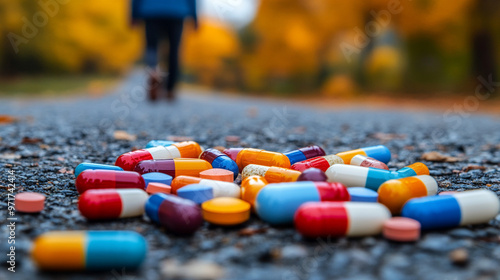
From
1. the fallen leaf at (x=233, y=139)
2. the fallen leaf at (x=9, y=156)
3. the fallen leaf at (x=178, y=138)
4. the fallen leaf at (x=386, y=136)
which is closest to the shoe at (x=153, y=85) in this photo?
the fallen leaf at (x=178, y=138)

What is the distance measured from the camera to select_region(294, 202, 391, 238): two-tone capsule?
1581 millimetres

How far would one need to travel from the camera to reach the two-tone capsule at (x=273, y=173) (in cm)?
209

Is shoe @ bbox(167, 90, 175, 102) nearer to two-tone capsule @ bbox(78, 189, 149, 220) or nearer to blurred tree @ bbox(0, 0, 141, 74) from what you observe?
two-tone capsule @ bbox(78, 189, 149, 220)

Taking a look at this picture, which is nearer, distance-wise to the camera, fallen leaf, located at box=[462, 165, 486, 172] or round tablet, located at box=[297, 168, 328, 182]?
round tablet, located at box=[297, 168, 328, 182]

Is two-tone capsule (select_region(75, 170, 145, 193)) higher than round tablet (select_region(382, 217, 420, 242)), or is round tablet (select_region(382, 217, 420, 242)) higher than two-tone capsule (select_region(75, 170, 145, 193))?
two-tone capsule (select_region(75, 170, 145, 193))

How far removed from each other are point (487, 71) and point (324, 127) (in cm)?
1239

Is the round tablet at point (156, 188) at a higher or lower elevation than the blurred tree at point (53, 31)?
lower

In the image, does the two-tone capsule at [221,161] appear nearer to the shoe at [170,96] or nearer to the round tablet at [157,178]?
the round tablet at [157,178]

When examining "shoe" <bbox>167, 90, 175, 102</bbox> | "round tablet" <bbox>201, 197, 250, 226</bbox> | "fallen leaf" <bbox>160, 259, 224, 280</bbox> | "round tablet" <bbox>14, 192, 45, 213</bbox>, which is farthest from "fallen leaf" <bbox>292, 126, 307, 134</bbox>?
"shoe" <bbox>167, 90, 175, 102</bbox>

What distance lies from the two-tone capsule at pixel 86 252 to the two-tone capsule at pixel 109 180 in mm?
653

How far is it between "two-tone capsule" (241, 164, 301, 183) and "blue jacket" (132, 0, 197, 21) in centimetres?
498

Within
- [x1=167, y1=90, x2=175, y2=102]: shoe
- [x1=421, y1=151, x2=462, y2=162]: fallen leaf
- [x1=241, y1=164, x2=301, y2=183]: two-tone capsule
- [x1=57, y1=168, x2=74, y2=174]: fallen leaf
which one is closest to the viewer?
[x1=241, y1=164, x2=301, y2=183]: two-tone capsule

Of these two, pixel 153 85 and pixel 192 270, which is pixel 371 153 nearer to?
pixel 192 270

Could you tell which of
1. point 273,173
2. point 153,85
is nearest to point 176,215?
point 273,173
